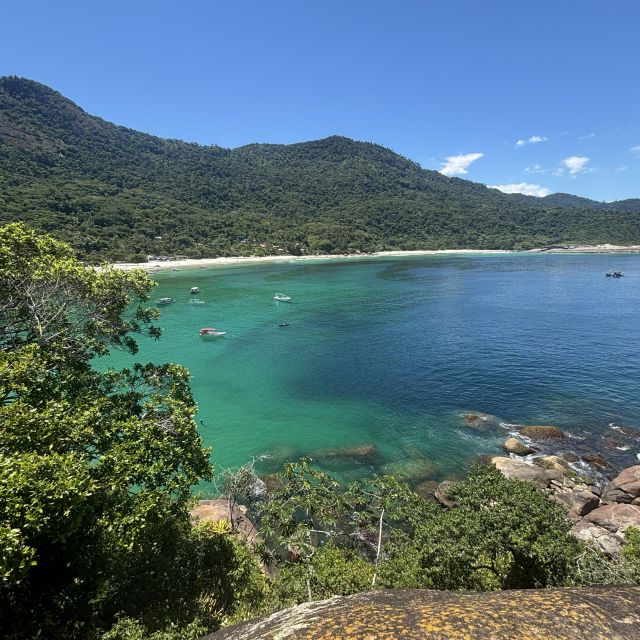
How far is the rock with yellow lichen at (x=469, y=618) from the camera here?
6004mm

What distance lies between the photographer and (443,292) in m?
93.4

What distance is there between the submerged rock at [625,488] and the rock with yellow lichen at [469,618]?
19331 mm

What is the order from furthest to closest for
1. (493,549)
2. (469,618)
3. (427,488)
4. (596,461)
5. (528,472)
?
(596,461) < (528,472) < (427,488) < (493,549) < (469,618)

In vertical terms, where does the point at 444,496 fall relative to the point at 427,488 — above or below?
above

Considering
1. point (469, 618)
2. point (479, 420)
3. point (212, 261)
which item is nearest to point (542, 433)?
point (479, 420)

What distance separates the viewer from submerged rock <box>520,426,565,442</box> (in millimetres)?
28172

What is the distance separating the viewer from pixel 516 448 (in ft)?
87.7

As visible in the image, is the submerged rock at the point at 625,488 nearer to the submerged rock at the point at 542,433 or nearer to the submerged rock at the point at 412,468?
the submerged rock at the point at 542,433

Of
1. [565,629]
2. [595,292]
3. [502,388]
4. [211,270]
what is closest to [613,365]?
[502,388]

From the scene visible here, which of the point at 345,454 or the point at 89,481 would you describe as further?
the point at 345,454

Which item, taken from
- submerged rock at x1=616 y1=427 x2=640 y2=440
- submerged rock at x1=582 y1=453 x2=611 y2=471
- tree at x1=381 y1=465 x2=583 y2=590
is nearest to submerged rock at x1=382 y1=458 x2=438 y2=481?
submerged rock at x1=582 y1=453 x2=611 y2=471

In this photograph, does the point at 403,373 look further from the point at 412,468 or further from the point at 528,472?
the point at 528,472

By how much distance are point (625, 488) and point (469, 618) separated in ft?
75.0

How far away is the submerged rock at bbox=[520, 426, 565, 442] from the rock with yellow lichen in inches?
946
